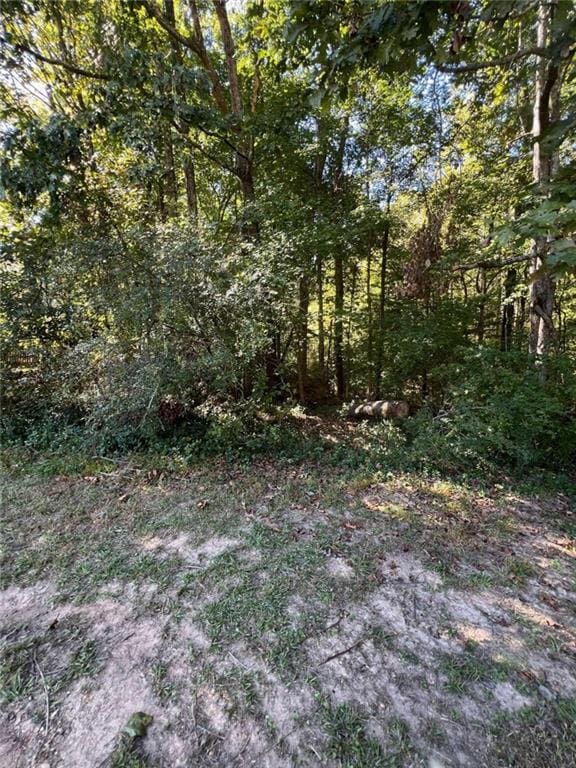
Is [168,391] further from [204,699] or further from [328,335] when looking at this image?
[328,335]

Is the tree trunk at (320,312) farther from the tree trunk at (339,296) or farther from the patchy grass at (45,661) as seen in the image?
the patchy grass at (45,661)

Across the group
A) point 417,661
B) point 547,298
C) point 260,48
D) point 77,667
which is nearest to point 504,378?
point 547,298

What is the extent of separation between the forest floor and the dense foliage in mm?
1137

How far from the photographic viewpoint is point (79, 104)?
446 centimetres

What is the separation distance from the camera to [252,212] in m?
5.03

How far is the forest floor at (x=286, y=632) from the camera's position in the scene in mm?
1295

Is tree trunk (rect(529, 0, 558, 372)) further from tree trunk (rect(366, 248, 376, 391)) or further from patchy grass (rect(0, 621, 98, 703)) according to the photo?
patchy grass (rect(0, 621, 98, 703))

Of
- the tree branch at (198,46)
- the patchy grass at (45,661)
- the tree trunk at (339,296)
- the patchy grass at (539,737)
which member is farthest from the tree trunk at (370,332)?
the patchy grass at (45,661)

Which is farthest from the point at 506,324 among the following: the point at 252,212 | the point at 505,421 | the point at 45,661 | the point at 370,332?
the point at 45,661

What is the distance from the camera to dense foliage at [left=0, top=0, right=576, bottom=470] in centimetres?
309

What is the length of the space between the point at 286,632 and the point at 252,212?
4.97 m

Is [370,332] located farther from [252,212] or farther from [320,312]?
[252,212]

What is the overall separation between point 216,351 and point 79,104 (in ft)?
12.4

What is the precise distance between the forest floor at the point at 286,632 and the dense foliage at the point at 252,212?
44.8 inches
